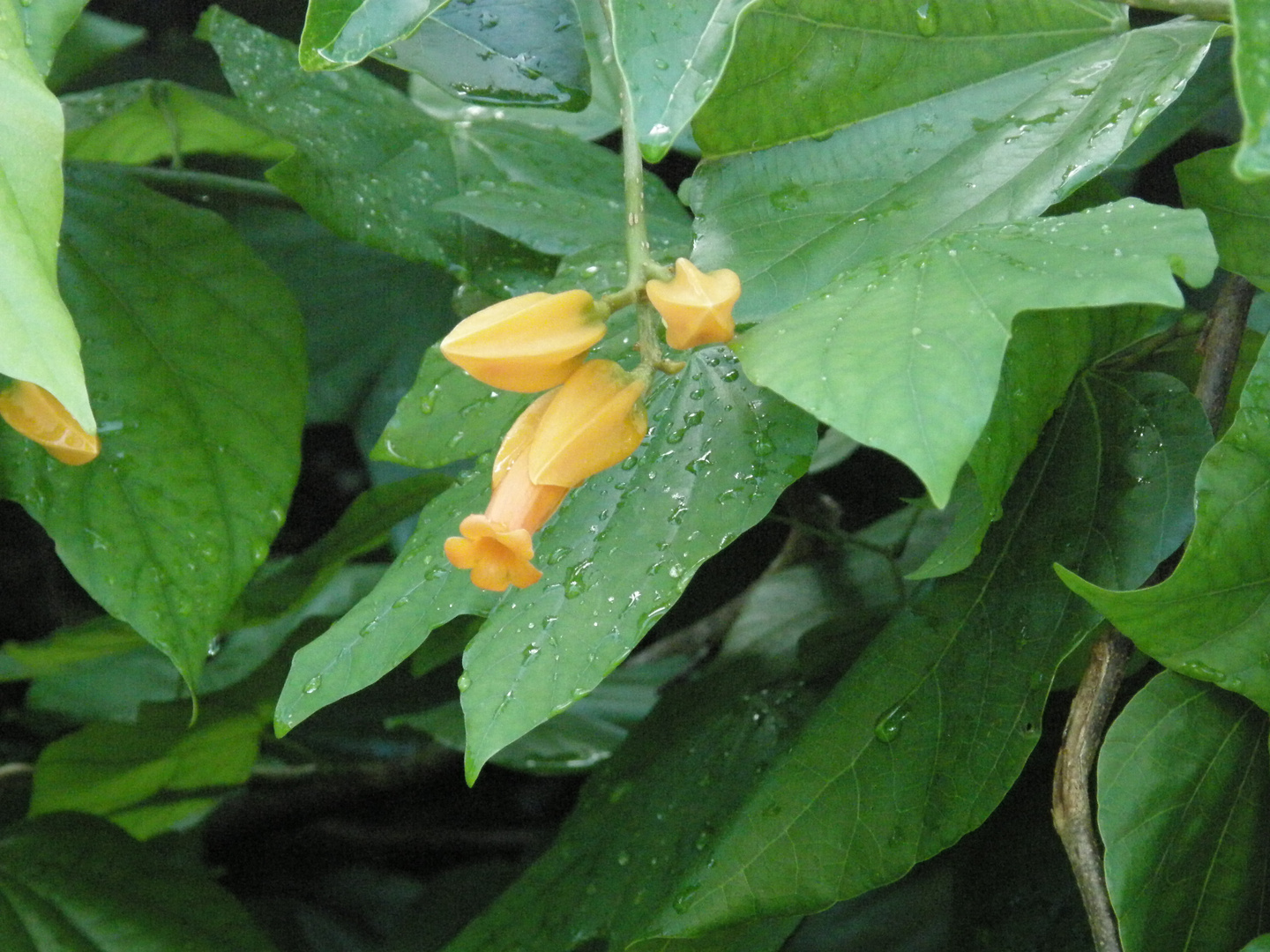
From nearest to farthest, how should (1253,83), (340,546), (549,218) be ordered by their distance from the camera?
(1253,83), (549,218), (340,546)

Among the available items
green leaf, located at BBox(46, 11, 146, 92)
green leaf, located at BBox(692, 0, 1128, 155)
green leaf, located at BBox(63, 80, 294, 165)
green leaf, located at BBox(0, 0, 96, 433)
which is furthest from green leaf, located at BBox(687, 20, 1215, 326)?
green leaf, located at BBox(46, 11, 146, 92)

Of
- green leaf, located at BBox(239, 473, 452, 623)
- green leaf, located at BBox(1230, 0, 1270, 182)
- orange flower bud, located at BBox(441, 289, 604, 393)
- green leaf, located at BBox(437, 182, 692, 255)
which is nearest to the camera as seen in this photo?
green leaf, located at BBox(1230, 0, 1270, 182)

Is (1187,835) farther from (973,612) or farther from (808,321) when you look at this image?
(808,321)

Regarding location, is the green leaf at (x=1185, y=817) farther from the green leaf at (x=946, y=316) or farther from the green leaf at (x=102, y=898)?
the green leaf at (x=102, y=898)

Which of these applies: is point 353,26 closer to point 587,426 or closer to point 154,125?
point 587,426

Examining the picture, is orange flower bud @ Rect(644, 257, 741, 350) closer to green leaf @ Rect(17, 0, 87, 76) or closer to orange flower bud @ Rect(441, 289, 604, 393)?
orange flower bud @ Rect(441, 289, 604, 393)

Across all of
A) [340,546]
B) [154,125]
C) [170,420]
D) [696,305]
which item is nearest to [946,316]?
[696,305]

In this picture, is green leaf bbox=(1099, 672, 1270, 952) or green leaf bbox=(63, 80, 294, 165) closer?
green leaf bbox=(1099, 672, 1270, 952)

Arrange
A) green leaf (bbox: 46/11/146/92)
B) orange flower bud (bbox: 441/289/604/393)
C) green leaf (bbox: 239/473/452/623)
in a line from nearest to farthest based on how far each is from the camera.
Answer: orange flower bud (bbox: 441/289/604/393), green leaf (bbox: 239/473/452/623), green leaf (bbox: 46/11/146/92)
